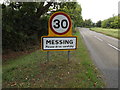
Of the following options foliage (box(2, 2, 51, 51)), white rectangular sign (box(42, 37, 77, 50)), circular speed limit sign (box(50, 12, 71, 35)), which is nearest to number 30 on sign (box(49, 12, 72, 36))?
circular speed limit sign (box(50, 12, 71, 35))

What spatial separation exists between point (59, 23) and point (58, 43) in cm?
77

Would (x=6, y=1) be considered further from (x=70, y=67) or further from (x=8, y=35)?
(x=70, y=67)

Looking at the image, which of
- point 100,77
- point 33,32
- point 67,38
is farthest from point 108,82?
point 33,32

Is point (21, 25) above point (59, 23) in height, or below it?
above

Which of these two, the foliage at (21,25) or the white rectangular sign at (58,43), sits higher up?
the foliage at (21,25)

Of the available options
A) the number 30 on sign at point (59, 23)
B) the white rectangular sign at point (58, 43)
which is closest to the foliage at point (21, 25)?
the white rectangular sign at point (58, 43)

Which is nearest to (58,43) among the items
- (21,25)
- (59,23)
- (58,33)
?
(58,33)

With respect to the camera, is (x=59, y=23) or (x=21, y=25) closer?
(x=59, y=23)

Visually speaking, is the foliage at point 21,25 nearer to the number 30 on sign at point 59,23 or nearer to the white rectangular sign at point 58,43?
the white rectangular sign at point 58,43

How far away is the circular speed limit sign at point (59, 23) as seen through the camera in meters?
4.58

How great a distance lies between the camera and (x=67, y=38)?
186 inches

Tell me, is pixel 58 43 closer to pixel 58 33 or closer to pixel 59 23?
pixel 58 33

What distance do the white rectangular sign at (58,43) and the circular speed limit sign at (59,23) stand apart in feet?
0.92

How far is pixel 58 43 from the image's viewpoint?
467cm
